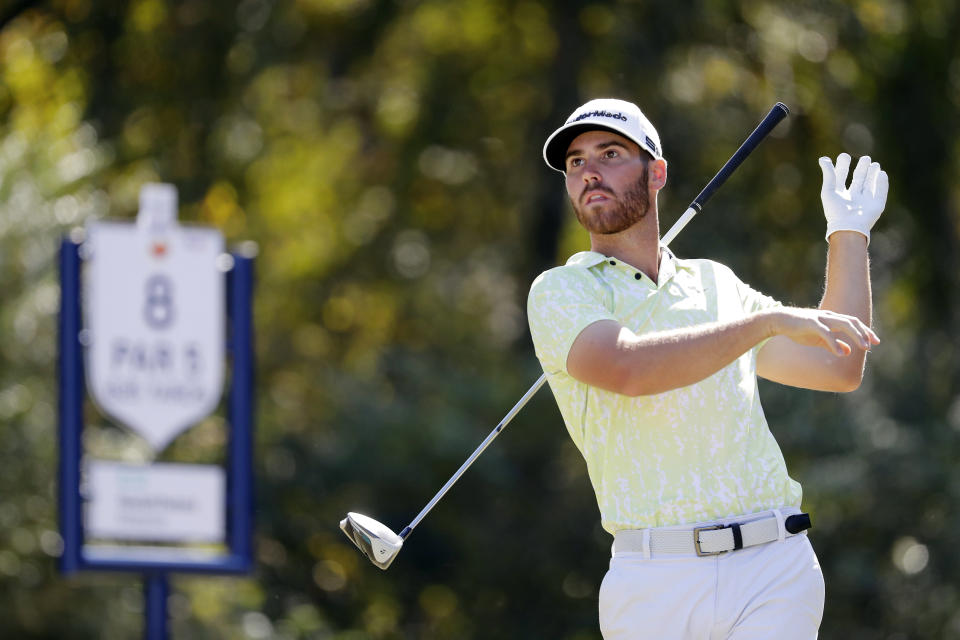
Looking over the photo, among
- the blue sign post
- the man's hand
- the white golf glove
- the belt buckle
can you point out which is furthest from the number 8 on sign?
the man's hand

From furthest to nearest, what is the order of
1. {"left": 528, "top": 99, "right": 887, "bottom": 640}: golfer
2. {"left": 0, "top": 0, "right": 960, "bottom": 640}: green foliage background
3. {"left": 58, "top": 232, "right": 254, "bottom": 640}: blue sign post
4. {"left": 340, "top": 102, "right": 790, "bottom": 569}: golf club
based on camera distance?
{"left": 0, "top": 0, "right": 960, "bottom": 640}: green foliage background → {"left": 58, "top": 232, "right": 254, "bottom": 640}: blue sign post → {"left": 340, "top": 102, "right": 790, "bottom": 569}: golf club → {"left": 528, "top": 99, "right": 887, "bottom": 640}: golfer

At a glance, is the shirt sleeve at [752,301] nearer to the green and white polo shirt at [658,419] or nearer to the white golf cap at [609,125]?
the green and white polo shirt at [658,419]

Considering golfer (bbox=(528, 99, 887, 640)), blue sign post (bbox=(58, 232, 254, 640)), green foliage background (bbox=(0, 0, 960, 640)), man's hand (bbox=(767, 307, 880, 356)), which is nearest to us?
man's hand (bbox=(767, 307, 880, 356))

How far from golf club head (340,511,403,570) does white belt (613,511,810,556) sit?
29.1 inches

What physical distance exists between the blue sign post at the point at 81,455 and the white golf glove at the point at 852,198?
5.12 metres

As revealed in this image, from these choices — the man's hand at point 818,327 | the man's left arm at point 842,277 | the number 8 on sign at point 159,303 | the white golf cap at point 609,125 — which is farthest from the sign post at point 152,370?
the man's hand at point 818,327

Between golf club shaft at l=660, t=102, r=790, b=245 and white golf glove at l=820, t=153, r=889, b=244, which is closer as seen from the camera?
white golf glove at l=820, t=153, r=889, b=244

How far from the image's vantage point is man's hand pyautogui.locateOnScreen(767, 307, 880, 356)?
3.36 m

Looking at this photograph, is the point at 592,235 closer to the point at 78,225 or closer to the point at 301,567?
the point at 78,225

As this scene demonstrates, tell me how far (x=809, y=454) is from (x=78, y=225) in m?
5.71

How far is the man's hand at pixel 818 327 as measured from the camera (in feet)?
11.0

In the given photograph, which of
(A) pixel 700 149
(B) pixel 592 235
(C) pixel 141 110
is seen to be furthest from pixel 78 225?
(B) pixel 592 235

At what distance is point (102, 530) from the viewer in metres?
8.42

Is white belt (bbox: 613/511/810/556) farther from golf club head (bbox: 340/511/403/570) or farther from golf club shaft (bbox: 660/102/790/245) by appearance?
golf club shaft (bbox: 660/102/790/245)
